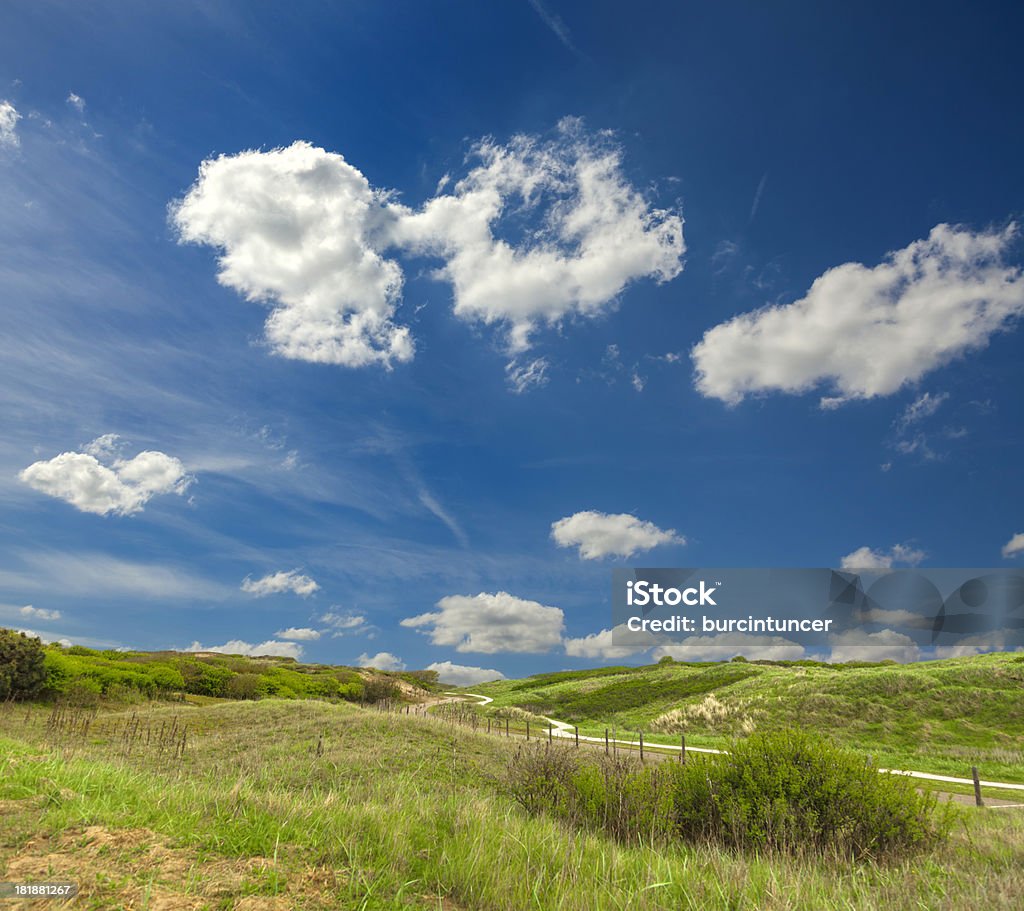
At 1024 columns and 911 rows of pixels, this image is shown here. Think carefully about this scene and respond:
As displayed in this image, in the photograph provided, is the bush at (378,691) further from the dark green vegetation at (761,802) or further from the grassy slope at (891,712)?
the dark green vegetation at (761,802)

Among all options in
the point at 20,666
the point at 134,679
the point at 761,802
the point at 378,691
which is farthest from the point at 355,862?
the point at 378,691

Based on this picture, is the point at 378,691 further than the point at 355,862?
Yes

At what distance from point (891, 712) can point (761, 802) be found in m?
38.9

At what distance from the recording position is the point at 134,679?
40.4m

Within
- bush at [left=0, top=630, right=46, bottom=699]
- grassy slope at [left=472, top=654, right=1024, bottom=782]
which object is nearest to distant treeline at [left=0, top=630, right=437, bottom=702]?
bush at [left=0, top=630, right=46, bottom=699]

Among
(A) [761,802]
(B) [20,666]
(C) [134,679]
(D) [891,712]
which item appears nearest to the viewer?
(A) [761,802]

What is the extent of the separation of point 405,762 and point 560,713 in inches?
1866

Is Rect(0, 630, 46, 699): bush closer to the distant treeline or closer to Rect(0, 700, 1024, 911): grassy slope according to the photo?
the distant treeline

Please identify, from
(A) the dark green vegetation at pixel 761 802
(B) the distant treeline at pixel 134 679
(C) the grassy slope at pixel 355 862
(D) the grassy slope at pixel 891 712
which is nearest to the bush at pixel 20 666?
(B) the distant treeline at pixel 134 679

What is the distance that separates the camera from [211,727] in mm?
29219

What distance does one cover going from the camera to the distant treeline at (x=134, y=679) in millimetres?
32781

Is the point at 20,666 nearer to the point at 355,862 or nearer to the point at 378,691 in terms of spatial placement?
the point at 378,691

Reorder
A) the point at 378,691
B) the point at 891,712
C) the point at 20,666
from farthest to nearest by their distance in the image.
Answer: the point at 378,691, the point at 891,712, the point at 20,666

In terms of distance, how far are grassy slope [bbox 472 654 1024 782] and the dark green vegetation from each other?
19.0 metres
